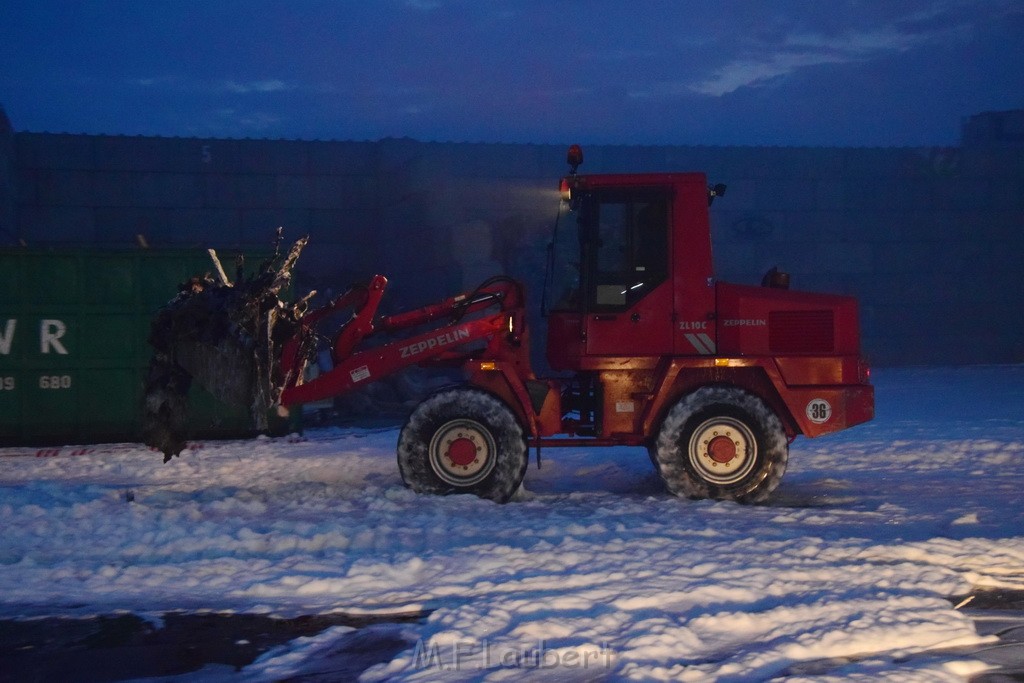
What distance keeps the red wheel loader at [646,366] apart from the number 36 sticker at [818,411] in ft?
0.04

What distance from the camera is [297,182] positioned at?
21.0 meters

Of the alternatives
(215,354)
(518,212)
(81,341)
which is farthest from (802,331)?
(518,212)

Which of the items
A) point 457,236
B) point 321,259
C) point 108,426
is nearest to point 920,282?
point 457,236

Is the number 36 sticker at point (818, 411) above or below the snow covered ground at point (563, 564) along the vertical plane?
above

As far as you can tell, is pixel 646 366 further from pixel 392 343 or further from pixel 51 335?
pixel 51 335

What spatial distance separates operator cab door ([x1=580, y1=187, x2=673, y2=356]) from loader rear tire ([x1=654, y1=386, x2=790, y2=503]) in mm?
612

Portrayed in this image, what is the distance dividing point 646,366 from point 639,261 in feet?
2.96

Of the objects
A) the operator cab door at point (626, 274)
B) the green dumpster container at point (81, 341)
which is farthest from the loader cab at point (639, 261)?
the green dumpster container at point (81, 341)

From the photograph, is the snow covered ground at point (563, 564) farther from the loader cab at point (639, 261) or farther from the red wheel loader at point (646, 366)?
the loader cab at point (639, 261)

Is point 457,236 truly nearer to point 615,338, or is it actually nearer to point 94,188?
point 94,188

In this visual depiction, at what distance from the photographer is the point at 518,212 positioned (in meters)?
20.7

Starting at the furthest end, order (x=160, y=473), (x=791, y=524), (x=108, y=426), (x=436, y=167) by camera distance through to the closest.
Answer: (x=436, y=167) < (x=108, y=426) < (x=160, y=473) < (x=791, y=524)

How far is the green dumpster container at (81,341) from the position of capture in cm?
1254

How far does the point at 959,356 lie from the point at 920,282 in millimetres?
1971
